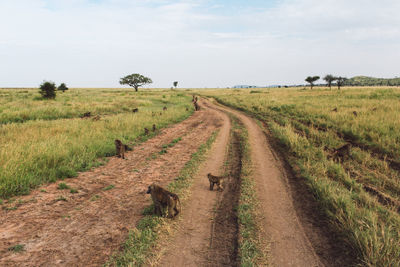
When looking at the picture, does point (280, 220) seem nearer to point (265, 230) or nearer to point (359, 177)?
point (265, 230)

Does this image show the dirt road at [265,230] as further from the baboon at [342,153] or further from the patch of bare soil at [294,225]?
the baboon at [342,153]

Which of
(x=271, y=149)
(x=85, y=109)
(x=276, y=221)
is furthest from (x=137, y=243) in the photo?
(x=85, y=109)

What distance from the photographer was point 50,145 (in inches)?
337

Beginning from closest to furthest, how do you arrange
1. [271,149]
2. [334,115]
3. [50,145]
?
[50,145] < [271,149] < [334,115]

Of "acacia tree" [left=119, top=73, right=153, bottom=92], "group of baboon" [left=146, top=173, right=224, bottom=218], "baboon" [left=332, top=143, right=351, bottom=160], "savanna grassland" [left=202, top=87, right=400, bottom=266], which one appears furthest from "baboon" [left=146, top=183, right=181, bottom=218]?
"acacia tree" [left=119, top=73, right=153, bottom=92]

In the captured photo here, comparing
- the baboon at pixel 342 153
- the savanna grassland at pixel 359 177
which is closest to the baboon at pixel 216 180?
the savanna grassland at pixel 359 177

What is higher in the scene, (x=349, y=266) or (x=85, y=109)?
(x=85, y=109)

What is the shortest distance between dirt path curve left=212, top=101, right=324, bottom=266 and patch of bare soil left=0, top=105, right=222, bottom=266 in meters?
2.97

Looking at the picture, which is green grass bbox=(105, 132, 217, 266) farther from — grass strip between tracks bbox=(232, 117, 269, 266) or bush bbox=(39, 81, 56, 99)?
bush bbox=(39, 81, 56, 99)

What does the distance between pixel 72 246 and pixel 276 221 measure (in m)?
4.24

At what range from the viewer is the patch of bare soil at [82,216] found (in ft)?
12.1

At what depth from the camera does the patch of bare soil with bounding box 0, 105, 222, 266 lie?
367cm

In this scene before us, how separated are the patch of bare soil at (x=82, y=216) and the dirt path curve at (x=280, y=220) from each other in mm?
2970

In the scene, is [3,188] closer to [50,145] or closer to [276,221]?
[50,145]
